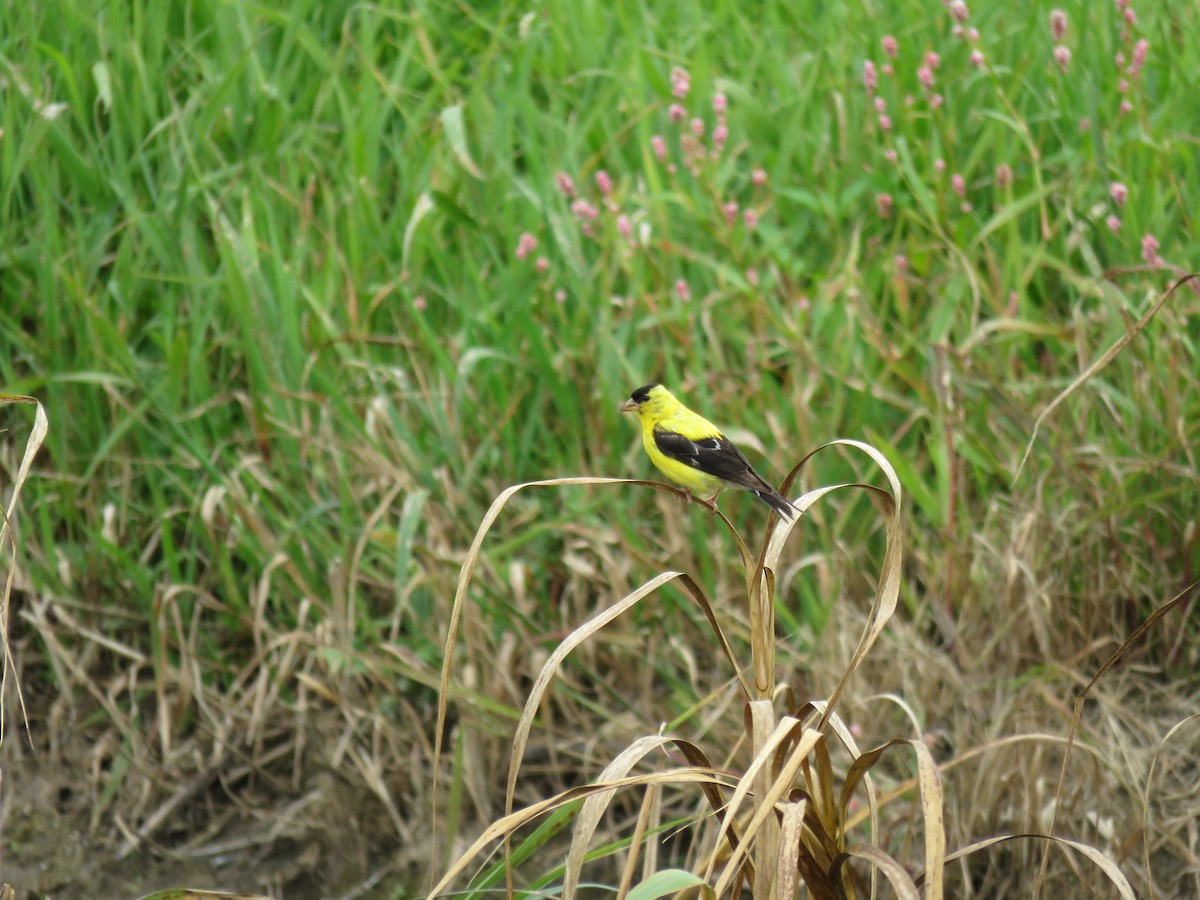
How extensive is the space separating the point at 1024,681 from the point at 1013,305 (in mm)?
1041

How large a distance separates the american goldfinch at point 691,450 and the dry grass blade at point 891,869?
0.92m

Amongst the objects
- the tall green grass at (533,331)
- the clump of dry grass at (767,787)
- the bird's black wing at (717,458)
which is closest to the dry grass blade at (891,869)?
the clump of dry grass at (767,787)

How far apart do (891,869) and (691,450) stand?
130 centimetres

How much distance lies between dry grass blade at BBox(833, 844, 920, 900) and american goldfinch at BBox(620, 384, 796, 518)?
3.03 feet

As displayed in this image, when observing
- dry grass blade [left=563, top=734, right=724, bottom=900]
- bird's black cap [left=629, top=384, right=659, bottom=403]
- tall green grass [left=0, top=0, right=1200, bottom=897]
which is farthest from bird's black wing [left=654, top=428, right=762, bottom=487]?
dry grass blade [left=563, top=734, right=724, bottom=900]

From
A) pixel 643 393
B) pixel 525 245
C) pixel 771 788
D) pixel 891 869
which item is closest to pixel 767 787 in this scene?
pixel 771 788

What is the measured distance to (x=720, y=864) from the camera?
2678mm

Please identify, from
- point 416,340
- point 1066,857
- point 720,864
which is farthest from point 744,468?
point 416,340

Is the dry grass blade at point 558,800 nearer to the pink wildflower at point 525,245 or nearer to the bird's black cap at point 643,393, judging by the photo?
the bird's black cap at point 643,393

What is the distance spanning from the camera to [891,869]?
1.96m

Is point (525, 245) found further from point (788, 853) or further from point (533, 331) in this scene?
point (788, 853)

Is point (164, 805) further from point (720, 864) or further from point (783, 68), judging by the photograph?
point (783, 68)

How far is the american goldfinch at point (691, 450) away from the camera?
9.94 ft

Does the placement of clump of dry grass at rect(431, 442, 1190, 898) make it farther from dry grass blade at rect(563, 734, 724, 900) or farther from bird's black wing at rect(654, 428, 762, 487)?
bird's black wing at rect(654, 428, 762, 487)
